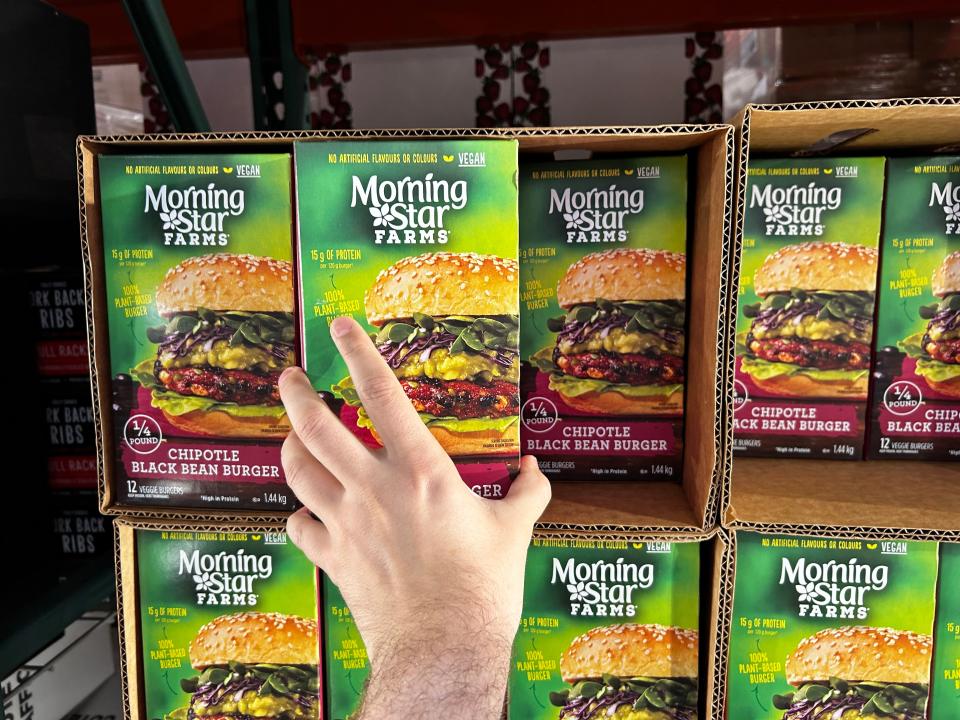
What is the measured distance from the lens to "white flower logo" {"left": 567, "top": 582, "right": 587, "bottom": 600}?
3.49 ft

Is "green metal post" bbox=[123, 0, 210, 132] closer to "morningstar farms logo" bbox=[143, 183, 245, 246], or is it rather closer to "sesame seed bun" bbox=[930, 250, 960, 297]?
"morningstar farms logo" bbox=[143, 183, 245, 246]

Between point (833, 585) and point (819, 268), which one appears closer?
point (833, 585)

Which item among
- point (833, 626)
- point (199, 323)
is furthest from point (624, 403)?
point (199, 323)

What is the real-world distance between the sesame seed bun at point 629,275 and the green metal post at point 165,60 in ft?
2.91

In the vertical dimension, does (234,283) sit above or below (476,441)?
above

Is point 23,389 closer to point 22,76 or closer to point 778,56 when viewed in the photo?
point 22,76

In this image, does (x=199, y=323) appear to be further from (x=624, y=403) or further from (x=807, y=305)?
(x=807, y=305)

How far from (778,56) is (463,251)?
1137 mm

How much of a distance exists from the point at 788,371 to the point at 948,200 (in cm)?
38

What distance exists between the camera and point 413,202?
94cm

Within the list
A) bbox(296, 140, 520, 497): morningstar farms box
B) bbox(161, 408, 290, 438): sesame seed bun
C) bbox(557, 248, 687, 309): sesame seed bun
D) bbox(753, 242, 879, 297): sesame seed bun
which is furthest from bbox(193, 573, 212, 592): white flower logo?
bbox(753, 242, 879, 297): sesame seed bun

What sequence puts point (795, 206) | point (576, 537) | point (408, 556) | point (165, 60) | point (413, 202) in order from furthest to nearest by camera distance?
point (165, 60)
point (795, 206)
point (576, 537)
point (413, 202)
point (408, 556)

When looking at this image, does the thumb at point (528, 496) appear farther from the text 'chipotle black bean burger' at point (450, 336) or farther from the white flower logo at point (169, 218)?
the white flower logo at point (169, 218)

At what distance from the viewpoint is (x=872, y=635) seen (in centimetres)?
103
